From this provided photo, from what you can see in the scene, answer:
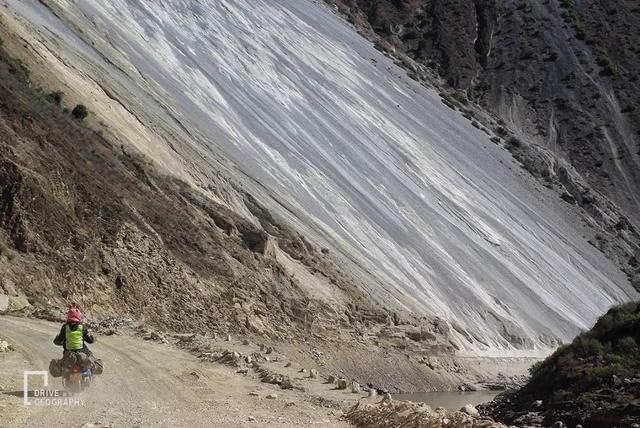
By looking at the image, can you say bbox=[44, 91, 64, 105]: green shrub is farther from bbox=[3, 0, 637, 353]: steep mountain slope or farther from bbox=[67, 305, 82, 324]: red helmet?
bbox=[67, 305, 82, 324]: red helmet

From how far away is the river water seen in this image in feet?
78.1

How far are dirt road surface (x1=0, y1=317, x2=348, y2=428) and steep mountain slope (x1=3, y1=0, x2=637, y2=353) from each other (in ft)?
43.2

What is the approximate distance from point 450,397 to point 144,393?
52.5 feet

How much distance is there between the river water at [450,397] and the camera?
23.8 meters

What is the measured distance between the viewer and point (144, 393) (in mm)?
11844

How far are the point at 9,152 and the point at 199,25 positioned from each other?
3114cm

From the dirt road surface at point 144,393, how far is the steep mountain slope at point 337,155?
43.2 feet

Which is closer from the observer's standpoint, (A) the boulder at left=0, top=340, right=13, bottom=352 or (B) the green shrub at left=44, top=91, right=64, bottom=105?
(A) the boulder at left=0, top=340, right=13, bottom=352

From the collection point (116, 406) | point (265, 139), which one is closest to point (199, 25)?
point (265, 139)

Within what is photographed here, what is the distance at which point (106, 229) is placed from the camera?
22.1m

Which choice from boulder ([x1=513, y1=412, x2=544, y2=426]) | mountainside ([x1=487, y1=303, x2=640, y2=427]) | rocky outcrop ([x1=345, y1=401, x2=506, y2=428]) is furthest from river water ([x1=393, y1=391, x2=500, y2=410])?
rocky outcrop ([x1=345, y1=401, x2=506, y2=428])

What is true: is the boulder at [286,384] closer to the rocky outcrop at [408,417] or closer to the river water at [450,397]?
the rocky outcrop at [408,417]

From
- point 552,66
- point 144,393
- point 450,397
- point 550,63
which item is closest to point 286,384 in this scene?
point 144,393

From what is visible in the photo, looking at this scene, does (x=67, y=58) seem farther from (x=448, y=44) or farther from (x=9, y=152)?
(x=448, y=44)
